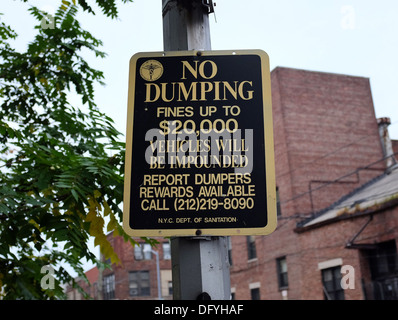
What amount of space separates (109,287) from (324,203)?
36.8 metres

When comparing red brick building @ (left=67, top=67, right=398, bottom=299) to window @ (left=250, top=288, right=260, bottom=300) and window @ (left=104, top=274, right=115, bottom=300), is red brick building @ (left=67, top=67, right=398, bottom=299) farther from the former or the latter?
window @ (left=104, top=274, right=115, bottom=300)

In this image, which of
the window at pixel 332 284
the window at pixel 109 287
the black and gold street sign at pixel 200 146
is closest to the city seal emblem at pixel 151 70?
the black and gold street sign at pixel 200 146

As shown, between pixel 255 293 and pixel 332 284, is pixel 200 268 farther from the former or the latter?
pixel 255 293

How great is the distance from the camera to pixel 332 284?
26.7 metres

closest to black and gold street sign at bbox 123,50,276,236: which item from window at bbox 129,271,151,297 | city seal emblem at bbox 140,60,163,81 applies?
city seal emblem at bbox 140,60,163,81

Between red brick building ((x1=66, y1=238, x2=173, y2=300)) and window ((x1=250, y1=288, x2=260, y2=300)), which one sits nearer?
window ((x1=250, y1=288, x2=260, y2=300))

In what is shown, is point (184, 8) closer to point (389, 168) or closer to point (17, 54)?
point (17, 54)

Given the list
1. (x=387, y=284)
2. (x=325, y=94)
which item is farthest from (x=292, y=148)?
(x=387, y=284)

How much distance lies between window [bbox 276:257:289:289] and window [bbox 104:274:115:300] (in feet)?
104

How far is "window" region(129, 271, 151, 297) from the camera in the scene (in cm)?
5811

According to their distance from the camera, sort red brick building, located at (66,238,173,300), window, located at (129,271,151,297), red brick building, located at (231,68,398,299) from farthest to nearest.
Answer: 1. window, located at (129,271,151,297)
2. red brick building, located at (66,238,173,300)
3. red brick building, located at (231,68,398,299)

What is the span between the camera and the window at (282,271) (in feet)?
102

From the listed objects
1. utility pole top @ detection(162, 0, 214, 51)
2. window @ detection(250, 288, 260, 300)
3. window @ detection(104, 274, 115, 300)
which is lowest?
window @ detection(250, 288, 260, 300)

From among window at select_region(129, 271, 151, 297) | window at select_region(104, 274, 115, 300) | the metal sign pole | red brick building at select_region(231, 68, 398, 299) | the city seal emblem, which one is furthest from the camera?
window at select_region(104, 274, 115, 300)
